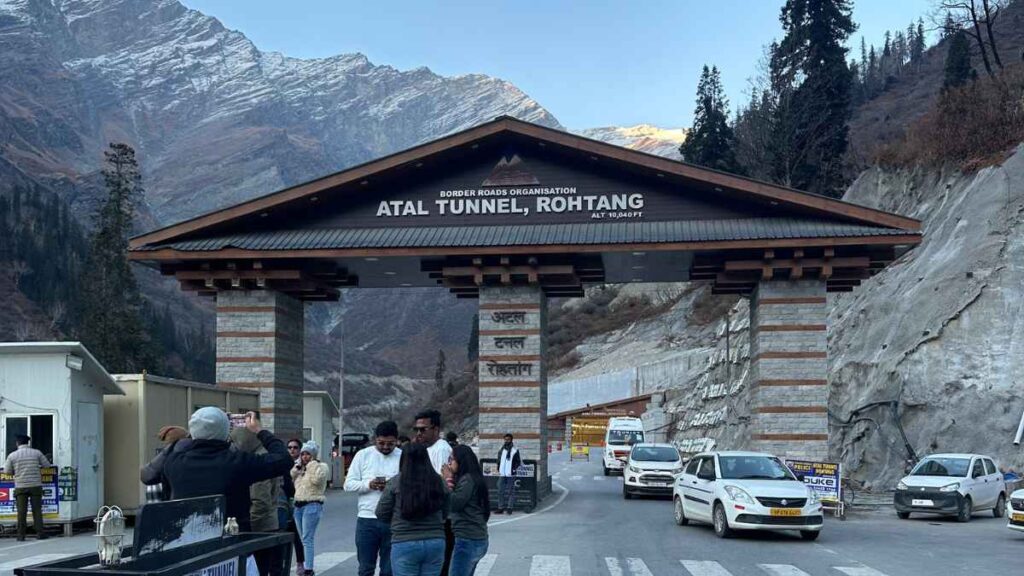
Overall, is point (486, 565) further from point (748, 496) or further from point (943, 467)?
point (943, 467)

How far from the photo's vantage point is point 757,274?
92.1 ft

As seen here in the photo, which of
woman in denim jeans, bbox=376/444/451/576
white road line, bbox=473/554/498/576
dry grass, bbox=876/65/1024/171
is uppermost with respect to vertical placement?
dry grass, bbox=876/65/1024/171

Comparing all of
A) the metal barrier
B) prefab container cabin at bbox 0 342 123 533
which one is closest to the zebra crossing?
prefab container cabin at bbox 0 342 123 533

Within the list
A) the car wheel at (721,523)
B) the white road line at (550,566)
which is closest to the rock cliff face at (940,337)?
the car wheel at (721,523)

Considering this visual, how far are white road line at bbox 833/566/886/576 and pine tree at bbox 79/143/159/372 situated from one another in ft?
202

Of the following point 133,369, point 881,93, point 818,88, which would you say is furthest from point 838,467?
point 881,93

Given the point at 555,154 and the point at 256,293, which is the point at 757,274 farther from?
the point at 256,293

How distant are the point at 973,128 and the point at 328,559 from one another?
118 feet

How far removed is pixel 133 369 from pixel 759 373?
5181cm

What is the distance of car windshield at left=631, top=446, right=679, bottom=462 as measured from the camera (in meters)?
31.0

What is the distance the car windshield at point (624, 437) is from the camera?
4669 centimetres

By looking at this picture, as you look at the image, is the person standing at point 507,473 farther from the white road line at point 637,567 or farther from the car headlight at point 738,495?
the white road line at point 637,567

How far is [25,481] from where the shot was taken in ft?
62.9

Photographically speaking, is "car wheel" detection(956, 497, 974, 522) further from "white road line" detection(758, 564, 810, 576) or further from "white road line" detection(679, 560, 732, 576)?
"white road line" detection(679, 560, 732, 576)
